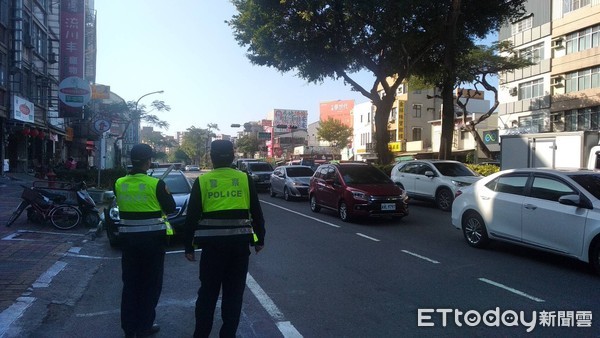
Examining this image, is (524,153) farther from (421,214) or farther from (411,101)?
(411,101)

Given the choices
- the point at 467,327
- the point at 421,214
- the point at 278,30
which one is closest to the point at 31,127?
the point at 278,30

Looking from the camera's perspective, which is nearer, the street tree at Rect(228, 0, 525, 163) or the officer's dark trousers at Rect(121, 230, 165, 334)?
the officer's dark trousers at Rect(121, 230, 165, 334)

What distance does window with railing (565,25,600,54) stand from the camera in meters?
30.6

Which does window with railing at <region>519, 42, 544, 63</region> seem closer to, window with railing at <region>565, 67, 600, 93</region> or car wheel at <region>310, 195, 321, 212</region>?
window with railing at <region>565, 67, 600, 93</region>

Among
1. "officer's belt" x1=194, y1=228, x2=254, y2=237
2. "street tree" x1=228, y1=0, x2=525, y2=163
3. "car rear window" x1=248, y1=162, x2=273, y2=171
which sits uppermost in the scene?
"street tree" x1=228, y1=0, x2=525, y2=163

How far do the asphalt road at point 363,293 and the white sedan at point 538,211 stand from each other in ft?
1.19

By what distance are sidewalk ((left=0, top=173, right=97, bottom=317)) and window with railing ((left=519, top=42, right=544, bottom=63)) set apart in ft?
116

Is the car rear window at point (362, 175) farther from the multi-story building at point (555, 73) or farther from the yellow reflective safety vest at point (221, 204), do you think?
the multi-story building at point (555, 73)

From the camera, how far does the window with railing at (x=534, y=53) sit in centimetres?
3562

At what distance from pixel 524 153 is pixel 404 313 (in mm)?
12861

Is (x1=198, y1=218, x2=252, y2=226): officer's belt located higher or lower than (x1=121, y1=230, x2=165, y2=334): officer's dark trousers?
higher

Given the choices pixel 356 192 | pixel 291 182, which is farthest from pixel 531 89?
pixel 356 192

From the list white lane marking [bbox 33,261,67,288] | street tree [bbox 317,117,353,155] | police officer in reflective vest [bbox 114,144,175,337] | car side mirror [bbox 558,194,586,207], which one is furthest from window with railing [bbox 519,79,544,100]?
police officer in reflective vest [bbox 114,144,175,337]

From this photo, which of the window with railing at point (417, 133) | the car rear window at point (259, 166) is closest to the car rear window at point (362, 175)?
the car rear window at point (259, 166)
